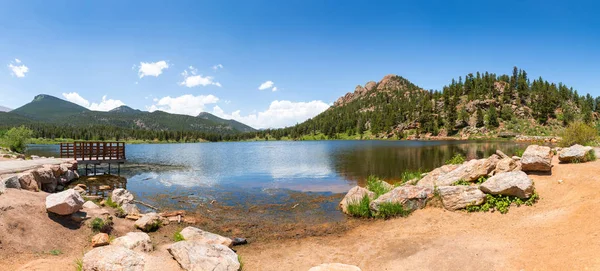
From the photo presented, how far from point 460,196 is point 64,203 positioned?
1988cm

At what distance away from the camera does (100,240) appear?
12523mm

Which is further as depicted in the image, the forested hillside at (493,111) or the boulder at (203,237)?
the forested hillside at (493,111)

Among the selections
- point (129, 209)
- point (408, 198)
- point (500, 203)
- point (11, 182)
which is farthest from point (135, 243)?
point (500, 203)

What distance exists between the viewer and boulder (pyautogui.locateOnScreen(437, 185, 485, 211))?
16.2 m

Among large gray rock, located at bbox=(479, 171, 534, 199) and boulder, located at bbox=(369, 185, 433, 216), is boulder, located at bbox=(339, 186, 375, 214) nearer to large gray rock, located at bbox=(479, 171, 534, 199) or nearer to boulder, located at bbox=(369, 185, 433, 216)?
boulder, located at bbox=(369, 185, 433, 216)

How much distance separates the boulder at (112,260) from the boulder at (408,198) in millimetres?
13231

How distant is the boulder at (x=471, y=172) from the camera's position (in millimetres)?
18938

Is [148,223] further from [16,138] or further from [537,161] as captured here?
[16,138]

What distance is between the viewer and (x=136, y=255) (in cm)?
1034

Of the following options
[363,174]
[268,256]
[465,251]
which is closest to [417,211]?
[465,251]

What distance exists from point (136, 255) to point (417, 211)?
14540mm

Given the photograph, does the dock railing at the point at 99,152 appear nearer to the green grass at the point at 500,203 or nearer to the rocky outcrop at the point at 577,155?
the green grass at the point at 500,203

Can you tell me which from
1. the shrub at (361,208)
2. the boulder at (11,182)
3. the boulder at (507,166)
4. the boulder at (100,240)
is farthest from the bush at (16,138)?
the boulder at (507,166)

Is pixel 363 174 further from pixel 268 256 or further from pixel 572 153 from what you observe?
pixel 268 256
